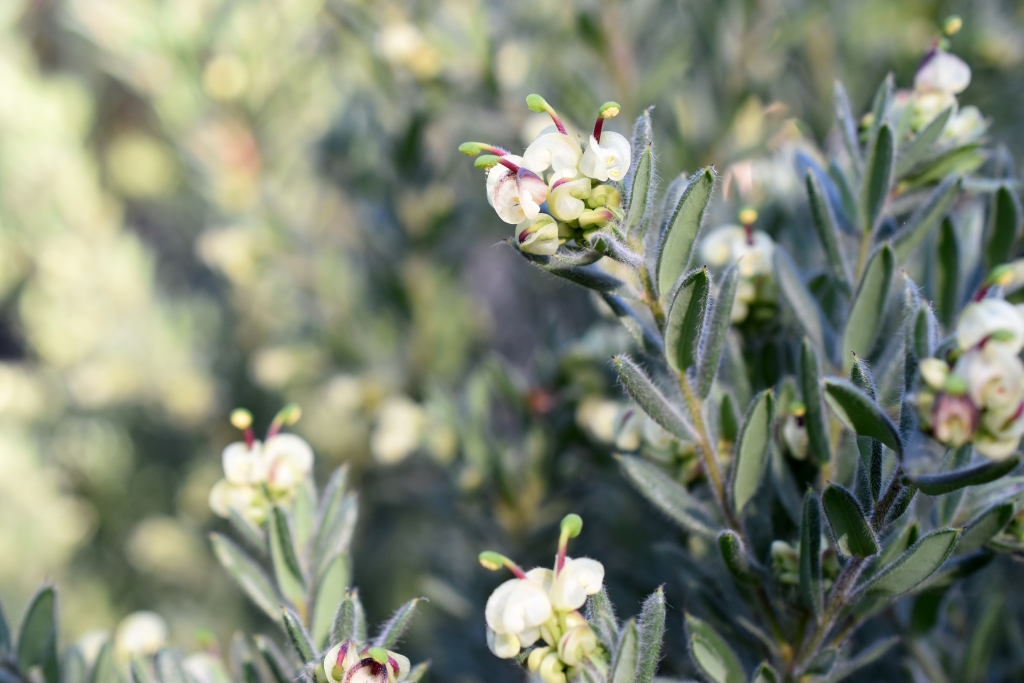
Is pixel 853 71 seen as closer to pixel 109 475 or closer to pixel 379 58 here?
pixel 379 58

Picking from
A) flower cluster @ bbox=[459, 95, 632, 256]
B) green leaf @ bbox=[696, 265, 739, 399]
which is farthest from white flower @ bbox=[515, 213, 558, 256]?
green leaf @ bbox=[696, 265, 739, 399]

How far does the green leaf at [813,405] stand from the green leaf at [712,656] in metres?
0.16

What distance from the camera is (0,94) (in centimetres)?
163

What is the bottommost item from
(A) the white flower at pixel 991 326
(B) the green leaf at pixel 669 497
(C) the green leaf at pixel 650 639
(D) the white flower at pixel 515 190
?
(C) the green leaf at pixel 650 639

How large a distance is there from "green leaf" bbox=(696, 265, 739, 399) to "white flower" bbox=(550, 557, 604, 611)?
152mm

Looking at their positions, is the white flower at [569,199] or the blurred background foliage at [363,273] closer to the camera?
the white flower at [569,199]

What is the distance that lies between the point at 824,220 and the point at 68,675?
0.74 metres

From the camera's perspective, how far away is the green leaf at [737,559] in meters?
0.56

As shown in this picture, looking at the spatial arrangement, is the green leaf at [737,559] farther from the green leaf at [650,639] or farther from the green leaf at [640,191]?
the green leaf at [640,191]

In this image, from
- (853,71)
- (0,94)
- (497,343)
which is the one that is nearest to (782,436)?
(853,71)

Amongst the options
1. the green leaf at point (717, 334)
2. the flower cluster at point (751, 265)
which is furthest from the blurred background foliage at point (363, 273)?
the green leaf at point (717, 334)

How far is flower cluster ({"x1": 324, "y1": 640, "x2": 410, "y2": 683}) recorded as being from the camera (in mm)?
486

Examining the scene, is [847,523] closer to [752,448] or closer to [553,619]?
[752,448]

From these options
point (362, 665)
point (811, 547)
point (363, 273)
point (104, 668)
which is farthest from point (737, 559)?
point (363, 273)
